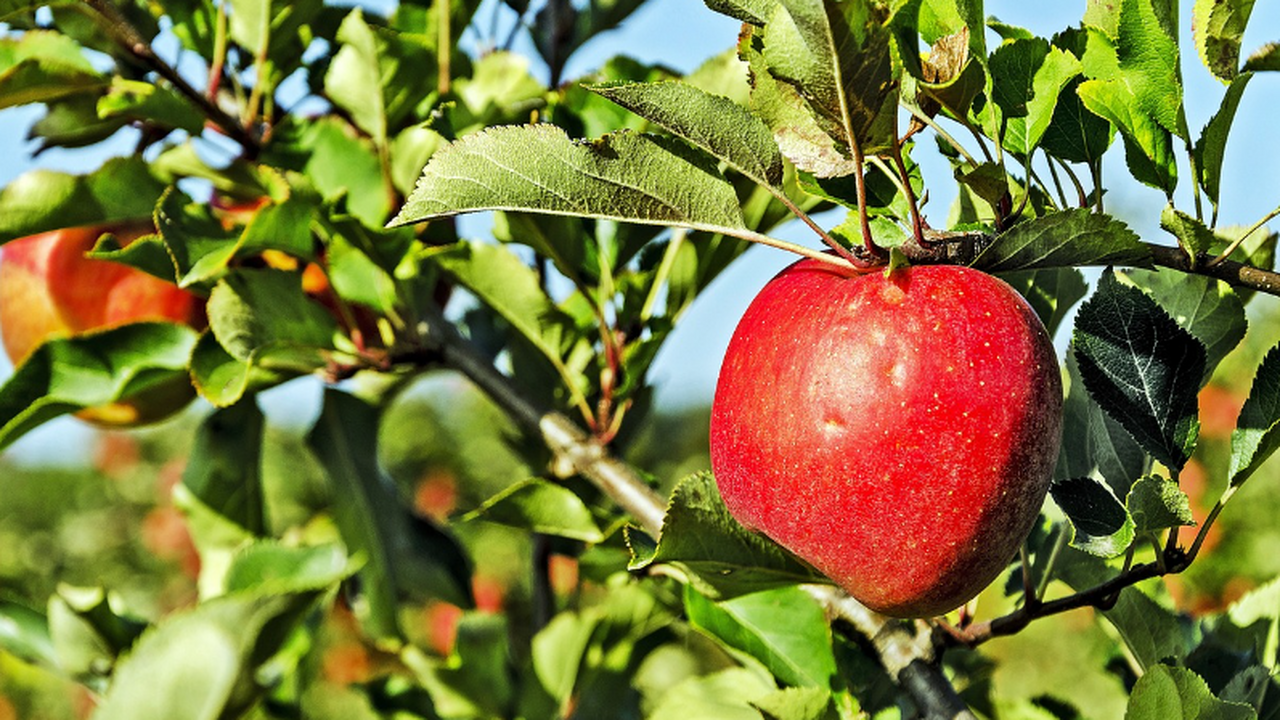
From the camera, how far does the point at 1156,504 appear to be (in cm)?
55

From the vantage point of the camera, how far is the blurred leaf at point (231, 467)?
3.65 ft

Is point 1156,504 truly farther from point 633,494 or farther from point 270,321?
point 270,321

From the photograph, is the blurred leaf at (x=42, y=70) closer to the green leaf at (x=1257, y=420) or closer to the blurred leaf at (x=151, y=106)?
the blurred leaf at (x=151, y=106)

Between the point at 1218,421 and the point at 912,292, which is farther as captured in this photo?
the point at 1218,421

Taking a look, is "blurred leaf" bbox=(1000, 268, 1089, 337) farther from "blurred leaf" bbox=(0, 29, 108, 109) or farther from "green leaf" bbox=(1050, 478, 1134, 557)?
"blurred leaf" bbox=(0, 29, 108, 109)

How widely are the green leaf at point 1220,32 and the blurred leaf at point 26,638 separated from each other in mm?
960

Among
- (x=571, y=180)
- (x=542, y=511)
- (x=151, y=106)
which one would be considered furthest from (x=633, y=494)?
(x=151, y=106)

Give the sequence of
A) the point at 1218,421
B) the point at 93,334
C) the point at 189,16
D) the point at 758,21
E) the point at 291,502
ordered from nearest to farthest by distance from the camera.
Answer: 1. the point at 758,21
2. the point at 93,334
3. the point at 189,16
4. the point at 1218,421
5. the point at 291,502

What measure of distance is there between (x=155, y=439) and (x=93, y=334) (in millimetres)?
3723

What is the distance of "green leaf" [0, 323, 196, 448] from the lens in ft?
2.93

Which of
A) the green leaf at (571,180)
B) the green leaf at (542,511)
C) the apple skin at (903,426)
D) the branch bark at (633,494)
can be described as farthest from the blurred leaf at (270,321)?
the apple skin at (903,426)

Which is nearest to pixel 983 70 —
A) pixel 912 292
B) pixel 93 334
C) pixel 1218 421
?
pixel 912 292

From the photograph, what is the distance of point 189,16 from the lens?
1055mm

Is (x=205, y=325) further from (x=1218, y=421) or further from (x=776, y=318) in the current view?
(x=1218, y=421)
